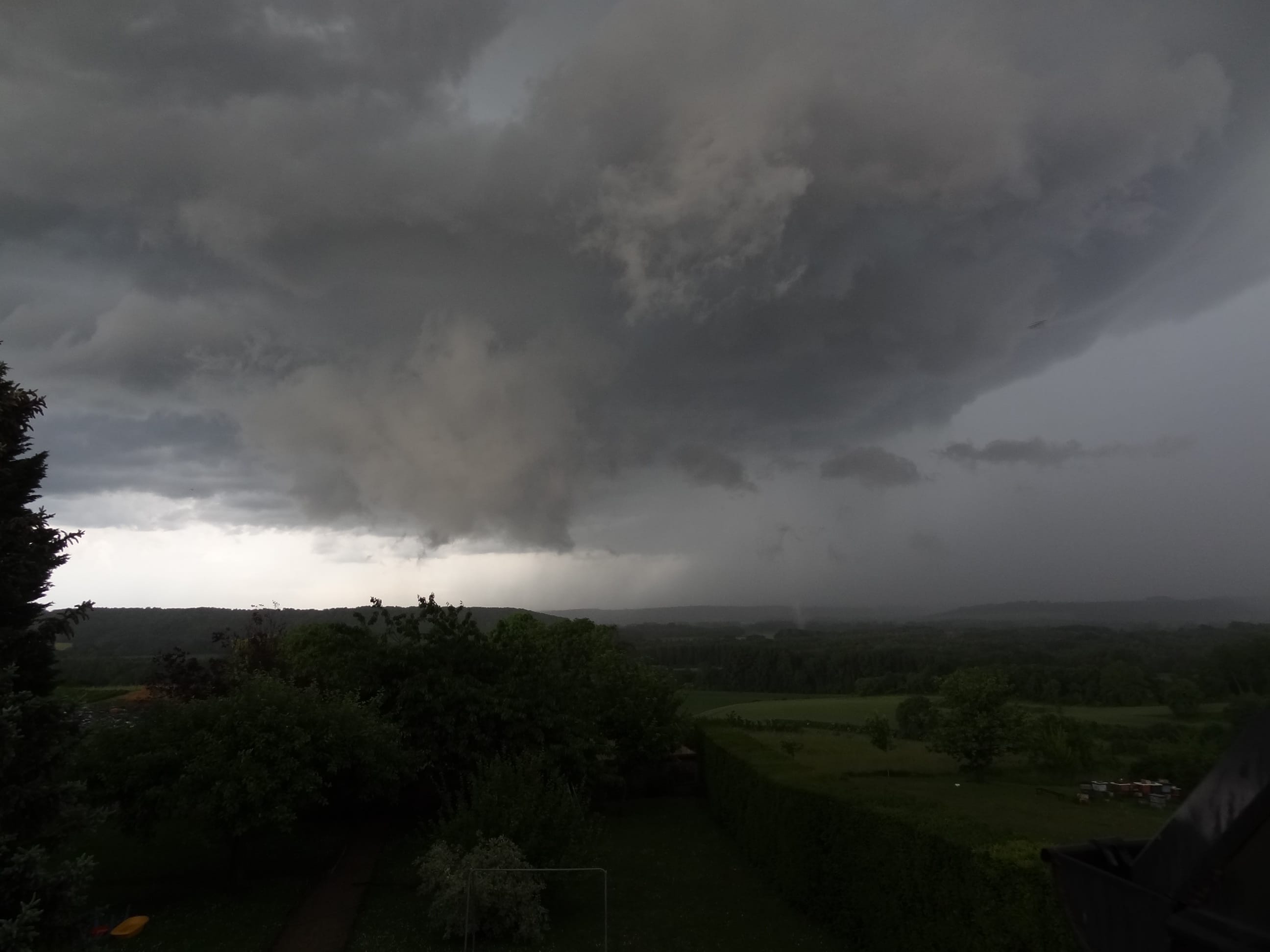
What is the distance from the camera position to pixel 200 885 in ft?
69.1

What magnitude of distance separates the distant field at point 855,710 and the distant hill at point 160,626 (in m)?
24.8

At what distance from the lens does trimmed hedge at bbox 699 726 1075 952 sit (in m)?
11.0

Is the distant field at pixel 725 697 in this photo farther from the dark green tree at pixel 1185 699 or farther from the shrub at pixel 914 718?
the dark green tree at pixel 1185 699

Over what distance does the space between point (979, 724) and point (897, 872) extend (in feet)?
59.8

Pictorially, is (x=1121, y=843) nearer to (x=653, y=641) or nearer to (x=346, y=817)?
(x=346, y=817)

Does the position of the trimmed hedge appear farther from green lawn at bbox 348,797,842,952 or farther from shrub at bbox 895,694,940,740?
shrub at bbox 895,694,940,740

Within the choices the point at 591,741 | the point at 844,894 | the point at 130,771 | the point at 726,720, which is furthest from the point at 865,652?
the point at 130,771

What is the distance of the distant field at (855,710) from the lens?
35.2m

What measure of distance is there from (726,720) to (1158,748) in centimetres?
2166

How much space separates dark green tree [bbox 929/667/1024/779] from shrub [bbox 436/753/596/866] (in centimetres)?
1806

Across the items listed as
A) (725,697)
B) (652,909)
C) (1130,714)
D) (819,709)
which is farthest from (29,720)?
(725,697)

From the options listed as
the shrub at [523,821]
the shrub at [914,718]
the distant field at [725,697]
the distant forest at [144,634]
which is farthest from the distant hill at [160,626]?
the shrub at [523,821]

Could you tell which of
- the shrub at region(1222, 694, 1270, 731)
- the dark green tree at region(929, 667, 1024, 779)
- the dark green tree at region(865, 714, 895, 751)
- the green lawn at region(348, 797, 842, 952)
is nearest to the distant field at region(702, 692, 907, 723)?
the dark green tree at region(865, 714, 895, 751)

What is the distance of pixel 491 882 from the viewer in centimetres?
1680
